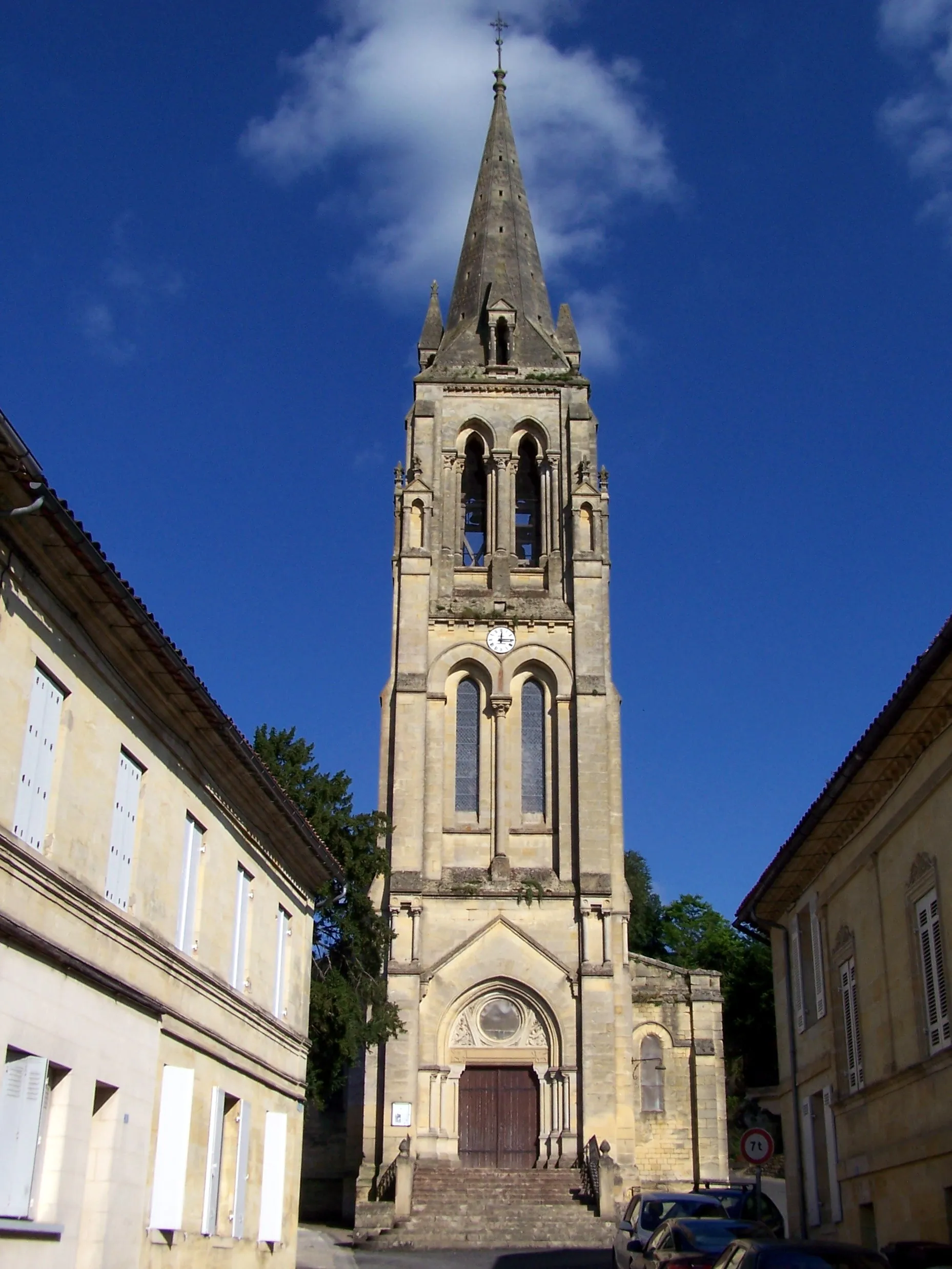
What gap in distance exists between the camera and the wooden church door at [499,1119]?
1390 inches

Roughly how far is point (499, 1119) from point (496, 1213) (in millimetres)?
4670

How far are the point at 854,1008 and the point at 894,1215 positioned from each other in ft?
10.5

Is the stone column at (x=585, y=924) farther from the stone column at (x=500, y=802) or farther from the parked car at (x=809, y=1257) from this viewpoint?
the parked car at (x=809, y=1257)

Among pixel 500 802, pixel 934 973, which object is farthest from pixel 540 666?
pixel 934 973

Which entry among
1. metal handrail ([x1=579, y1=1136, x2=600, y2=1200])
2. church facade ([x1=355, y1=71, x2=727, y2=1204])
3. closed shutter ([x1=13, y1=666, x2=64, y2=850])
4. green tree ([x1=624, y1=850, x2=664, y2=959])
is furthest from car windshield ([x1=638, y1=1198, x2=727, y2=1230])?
green tree ([x1=624, y1=850, x2=664, y2=959])

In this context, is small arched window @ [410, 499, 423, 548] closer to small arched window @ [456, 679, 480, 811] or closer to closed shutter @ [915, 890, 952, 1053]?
small arched window @ [456, 679, 480, 811]

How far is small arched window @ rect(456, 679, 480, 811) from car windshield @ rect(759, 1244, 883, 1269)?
28676 millimetres

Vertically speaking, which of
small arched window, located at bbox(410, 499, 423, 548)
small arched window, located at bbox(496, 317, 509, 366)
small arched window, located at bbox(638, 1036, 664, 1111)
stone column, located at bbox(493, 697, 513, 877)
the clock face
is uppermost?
small arched window, located at bbox(496, 317, 509, 366)

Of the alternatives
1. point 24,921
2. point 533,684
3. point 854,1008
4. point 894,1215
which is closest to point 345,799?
point 533,684

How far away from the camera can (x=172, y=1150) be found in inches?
565

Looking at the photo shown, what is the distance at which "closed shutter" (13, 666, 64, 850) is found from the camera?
37.0ft

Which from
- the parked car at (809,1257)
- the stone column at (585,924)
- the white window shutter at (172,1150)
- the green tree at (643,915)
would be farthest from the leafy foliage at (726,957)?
the parked car at (809,1257)

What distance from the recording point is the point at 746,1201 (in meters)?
21.0

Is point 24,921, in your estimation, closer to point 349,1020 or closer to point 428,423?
point 349,1020
